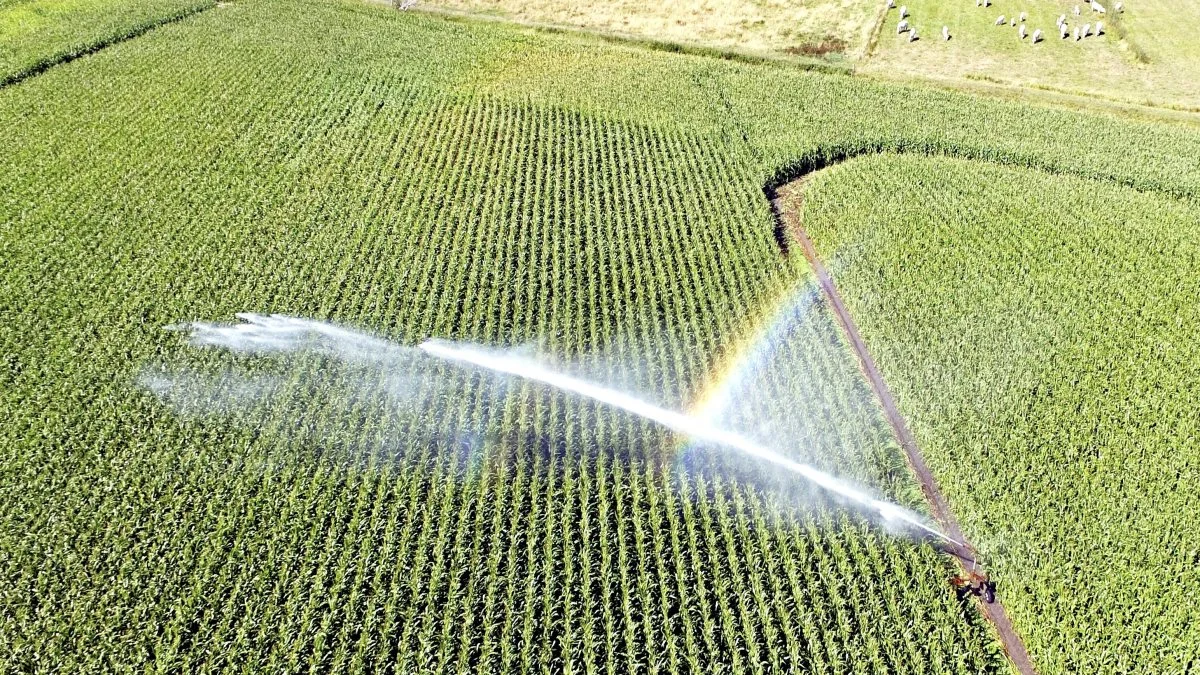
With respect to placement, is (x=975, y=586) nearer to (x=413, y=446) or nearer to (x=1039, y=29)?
(x=413, y=446)

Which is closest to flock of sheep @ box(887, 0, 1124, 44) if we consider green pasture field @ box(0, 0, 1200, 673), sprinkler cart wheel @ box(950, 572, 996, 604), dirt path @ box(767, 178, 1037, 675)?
green pasture field @ box(0, 0, 1200, 673)

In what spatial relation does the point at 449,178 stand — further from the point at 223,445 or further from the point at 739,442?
the point at 739,442

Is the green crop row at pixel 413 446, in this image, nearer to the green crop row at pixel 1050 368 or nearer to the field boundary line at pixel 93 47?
the green crop row at pixel 1050 368

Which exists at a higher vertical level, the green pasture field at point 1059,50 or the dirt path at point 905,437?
the green pasture field at point 1059,50

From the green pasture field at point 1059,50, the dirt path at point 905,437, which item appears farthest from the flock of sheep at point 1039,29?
the dirt path at point 905,437

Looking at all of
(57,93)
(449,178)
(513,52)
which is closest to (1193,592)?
(449,178)

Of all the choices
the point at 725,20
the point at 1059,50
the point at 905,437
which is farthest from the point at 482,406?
the point at 1059,50

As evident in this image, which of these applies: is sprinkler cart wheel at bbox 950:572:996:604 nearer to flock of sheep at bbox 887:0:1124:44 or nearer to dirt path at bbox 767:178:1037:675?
dirt path at bbox 767:178:1037:675
